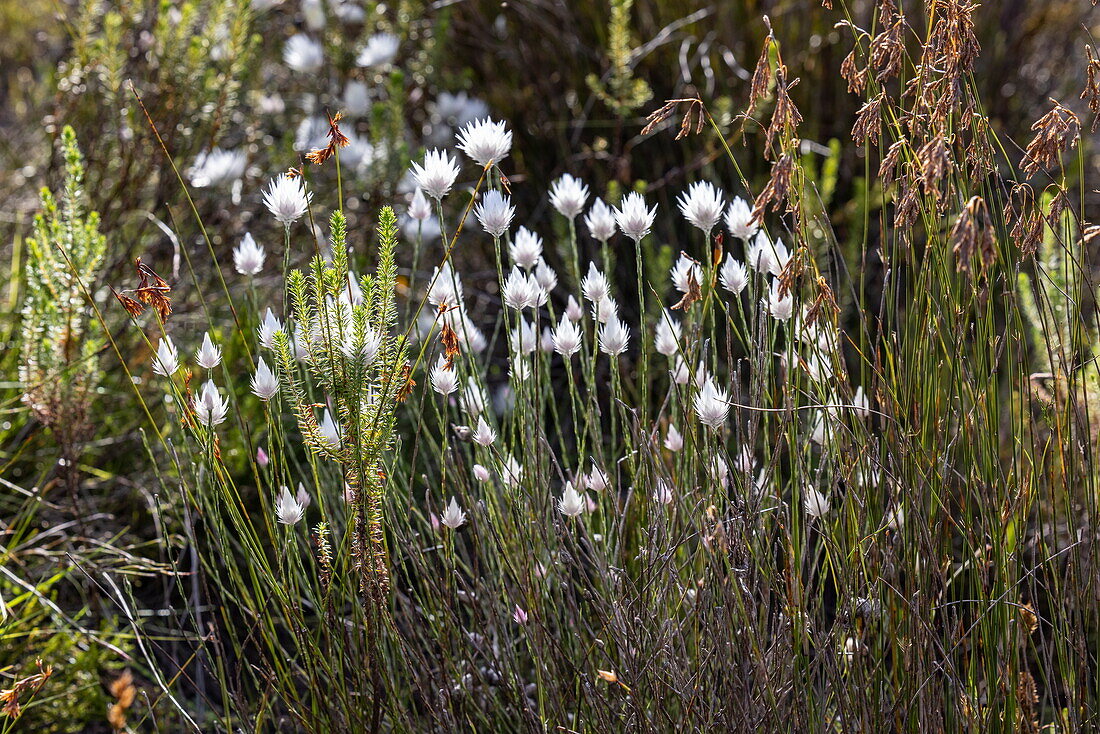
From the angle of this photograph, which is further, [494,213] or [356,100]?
[356,100]

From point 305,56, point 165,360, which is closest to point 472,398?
point 165,360

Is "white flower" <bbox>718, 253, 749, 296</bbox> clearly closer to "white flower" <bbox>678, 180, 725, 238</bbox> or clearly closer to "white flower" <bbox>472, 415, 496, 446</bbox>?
"white flower" <bbox>678, 180, 725, 238</bbox>

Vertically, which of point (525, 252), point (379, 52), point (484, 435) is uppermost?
point (379, 52)

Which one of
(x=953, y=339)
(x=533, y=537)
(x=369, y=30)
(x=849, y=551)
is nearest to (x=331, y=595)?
(x=533, y=537)

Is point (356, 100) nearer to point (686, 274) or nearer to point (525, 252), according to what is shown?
point (525, 252)

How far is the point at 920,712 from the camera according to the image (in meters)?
1.21

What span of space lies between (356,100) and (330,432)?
190 centimetres

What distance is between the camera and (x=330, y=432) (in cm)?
133

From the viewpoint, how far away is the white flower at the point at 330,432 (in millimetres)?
1288

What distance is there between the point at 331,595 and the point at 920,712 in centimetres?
75

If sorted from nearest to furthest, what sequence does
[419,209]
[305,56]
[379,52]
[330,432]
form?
[330,432]
[419,209]
[379,52]
[305,56]

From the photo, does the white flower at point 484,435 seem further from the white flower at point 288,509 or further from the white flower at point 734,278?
the white flower at point 734,278

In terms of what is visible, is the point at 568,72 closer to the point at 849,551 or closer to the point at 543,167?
the point at 543,167

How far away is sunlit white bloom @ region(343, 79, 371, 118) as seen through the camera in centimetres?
299
